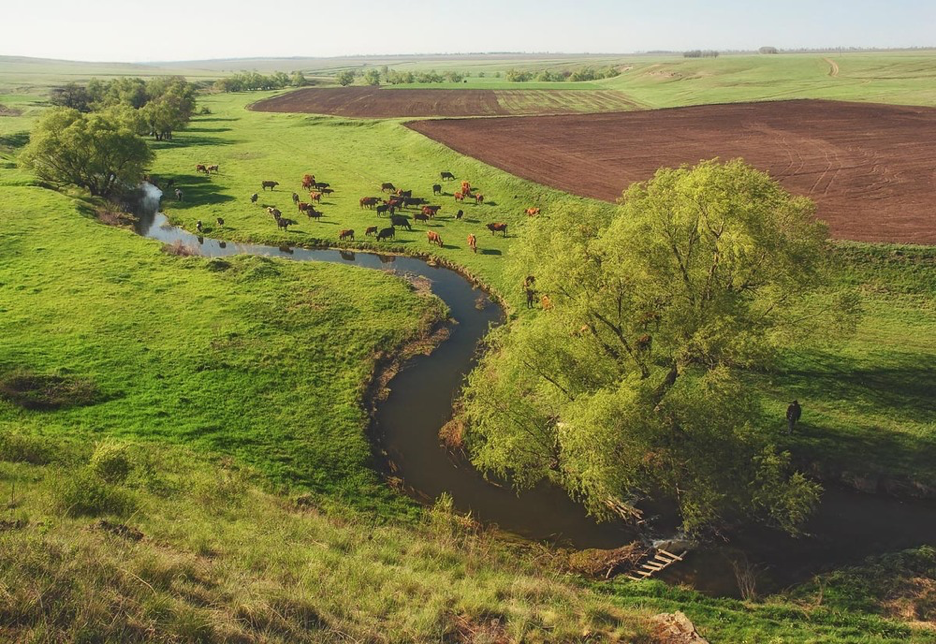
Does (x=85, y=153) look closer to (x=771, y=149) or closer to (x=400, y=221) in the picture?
(x=400, y=221)

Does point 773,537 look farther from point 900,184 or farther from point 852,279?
point 900,184

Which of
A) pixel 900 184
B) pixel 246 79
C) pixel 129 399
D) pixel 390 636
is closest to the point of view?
pixel 390 636

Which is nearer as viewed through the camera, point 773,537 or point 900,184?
point 773,537

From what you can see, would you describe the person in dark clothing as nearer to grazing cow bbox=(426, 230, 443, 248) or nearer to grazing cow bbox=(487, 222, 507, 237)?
grazing cow bbox=(487, 222, 507, 237)

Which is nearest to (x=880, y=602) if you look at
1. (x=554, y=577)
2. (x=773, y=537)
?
(x=773, y=537)

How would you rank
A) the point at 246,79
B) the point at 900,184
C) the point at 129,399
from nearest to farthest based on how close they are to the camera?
the point at 129,399 < the point at 900,184 < the point at 246,79

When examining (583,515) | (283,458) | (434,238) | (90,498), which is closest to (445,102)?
(434,238)

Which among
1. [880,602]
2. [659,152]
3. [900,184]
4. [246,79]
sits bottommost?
[880,602]

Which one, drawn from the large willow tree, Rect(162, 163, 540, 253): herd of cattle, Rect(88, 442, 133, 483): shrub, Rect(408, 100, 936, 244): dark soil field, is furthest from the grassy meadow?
Rect(408, 100, 936, 244): dark soil field
